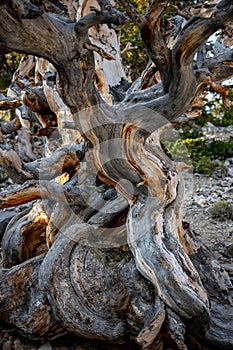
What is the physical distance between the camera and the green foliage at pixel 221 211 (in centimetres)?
572

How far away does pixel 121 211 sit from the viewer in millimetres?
3238

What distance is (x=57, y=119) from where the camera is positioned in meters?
4.69

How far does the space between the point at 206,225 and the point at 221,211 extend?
0.35 metres

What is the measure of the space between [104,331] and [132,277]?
0.38m

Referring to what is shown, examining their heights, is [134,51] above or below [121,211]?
above

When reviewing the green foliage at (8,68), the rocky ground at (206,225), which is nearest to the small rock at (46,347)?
the rocky ground at (206,225)

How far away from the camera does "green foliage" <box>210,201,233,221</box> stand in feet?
18.8

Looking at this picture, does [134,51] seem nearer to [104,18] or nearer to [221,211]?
[221,211]

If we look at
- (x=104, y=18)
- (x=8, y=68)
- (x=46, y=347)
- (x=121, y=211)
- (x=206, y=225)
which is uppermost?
(x=104, y=18)

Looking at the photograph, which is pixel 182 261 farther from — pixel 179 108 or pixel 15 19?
pixel 15 19

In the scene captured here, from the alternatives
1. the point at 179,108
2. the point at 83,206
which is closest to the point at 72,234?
the point at 83,206

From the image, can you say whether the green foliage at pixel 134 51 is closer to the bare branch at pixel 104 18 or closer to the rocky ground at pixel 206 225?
the rocky ground at pixel 206 225

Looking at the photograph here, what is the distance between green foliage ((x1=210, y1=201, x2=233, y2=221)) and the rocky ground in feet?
0.16

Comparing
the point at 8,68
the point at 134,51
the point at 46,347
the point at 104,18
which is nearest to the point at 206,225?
the point at 46,347
